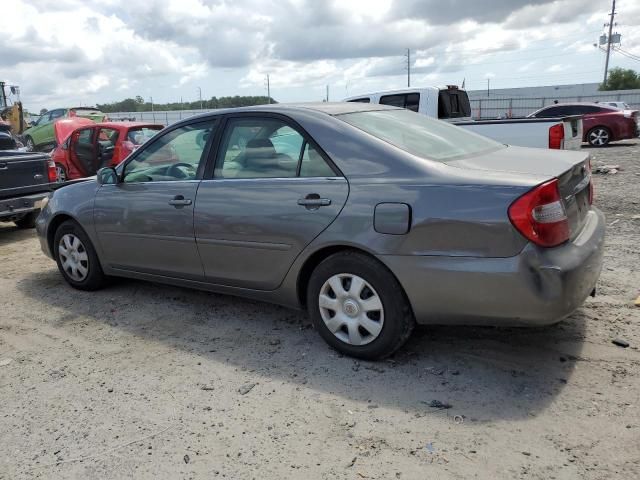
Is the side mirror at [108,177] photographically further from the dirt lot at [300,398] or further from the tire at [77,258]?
the dirt lot at [300,398]

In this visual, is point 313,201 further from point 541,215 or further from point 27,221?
point 27,221

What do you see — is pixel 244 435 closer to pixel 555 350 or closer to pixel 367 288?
pixel 367 288

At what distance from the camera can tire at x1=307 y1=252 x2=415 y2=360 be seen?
3.37 metres

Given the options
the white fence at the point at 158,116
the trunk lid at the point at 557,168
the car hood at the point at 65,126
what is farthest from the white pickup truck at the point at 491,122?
the white fence at the point at 158,116

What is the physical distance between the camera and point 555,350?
359 cm

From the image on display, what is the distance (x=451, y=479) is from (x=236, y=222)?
2.22 meters

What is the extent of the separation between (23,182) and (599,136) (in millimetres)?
16389

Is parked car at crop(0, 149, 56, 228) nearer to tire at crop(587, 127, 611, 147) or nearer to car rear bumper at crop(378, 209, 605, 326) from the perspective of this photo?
car rear bumper at crop(378, 209, 605, 326)

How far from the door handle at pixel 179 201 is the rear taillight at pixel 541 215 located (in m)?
2.39

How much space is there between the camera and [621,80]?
190 feet

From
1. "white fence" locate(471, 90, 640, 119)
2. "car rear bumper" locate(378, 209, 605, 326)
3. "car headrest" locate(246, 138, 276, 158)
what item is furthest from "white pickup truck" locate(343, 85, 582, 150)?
"white fence" locate(471, 90, 640, 119)

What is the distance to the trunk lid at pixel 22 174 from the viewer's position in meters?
7.52

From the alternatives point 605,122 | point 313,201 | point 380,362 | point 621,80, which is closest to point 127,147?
point 313,201

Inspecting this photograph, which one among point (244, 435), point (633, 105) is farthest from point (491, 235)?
point (633, 105)
